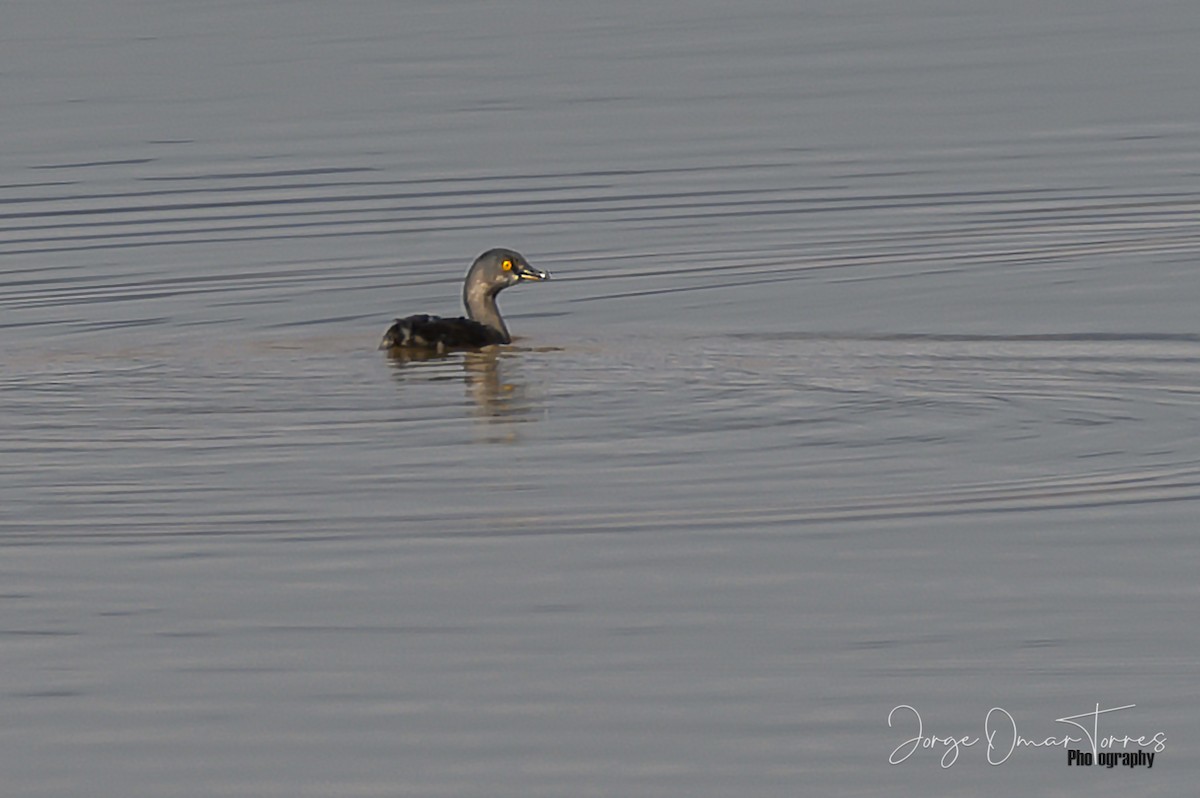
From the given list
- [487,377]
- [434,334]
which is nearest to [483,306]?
[434,334]

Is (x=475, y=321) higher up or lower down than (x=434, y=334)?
higher up

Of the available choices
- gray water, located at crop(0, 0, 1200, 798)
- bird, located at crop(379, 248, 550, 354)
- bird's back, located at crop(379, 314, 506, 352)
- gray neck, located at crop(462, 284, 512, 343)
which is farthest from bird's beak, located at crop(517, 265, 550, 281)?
bird's back, located at crop(379, 314, 506, 352)

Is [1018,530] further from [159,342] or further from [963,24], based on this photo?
[963,24]

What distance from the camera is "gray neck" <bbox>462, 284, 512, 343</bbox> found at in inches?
667

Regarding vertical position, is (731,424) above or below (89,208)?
below

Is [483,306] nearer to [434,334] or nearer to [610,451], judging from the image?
[434,334]

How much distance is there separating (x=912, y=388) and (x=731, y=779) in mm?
5992

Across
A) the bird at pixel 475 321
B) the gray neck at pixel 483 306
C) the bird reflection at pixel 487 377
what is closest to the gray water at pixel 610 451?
the bird reflection at pixel 487 377

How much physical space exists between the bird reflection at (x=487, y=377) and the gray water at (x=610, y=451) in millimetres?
59

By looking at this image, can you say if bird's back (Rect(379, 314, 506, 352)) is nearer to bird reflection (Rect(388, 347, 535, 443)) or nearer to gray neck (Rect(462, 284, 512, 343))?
bird reflection (Rect(388, 347, 535, 443))

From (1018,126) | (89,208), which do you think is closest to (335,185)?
(89,208)

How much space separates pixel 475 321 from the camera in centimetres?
1662

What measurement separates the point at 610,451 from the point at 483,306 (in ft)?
14.9

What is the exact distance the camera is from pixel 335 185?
24.0 metres
